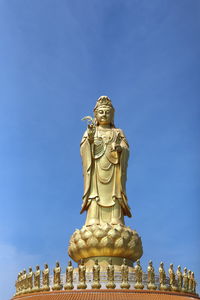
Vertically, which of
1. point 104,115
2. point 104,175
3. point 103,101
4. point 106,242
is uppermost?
point 103,101

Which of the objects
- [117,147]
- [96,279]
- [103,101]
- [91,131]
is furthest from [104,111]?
[96,279]

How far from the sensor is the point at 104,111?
15266mm

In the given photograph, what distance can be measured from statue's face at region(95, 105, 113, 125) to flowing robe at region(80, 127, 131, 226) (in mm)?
671

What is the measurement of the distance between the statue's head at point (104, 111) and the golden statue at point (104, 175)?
464mm

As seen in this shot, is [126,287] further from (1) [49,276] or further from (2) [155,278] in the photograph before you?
(1) [49,276]

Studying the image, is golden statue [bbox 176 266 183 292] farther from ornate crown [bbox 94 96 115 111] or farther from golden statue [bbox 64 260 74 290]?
ornate crown [bbox 94 96 115 111]

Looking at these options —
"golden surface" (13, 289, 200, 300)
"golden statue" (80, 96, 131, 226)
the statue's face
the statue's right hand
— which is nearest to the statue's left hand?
"golden statue" (80, 96, 131, 226)

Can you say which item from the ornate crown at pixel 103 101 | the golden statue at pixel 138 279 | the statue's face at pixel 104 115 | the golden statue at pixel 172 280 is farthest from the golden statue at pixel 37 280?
the ornate crown at pixel 103 101

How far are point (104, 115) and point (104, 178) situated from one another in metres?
2.36

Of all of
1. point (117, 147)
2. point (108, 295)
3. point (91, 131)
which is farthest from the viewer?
point (117, 147)

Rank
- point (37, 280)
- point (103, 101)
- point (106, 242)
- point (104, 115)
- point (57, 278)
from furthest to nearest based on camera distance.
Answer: point (103, 101), point (104, 115), point (106, 242), point (37, 280), point (57, 278)

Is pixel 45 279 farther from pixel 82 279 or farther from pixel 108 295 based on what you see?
pixel 108 295

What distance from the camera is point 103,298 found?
10320 mm

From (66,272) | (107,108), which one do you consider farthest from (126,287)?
(107,108)
